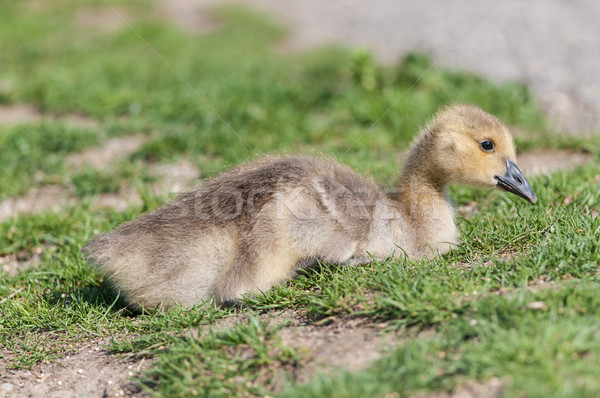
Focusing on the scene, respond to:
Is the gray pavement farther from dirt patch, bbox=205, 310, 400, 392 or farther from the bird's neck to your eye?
dirt patch, bbox=205, 310, 400, 392

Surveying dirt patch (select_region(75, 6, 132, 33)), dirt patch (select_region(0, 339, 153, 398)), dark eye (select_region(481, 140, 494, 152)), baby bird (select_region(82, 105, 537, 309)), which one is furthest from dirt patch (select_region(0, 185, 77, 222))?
dirt patch (select_region(75, 6, 132, 33))

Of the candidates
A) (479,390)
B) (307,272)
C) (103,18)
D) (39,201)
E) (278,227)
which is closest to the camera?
(479,390)

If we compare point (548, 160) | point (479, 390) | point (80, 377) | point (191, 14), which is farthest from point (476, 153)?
point (191, 14)

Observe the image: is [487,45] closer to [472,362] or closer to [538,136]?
[538,136]

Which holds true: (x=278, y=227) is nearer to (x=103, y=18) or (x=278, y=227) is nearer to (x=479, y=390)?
(x=479, y=390)

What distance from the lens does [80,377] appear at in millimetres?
3824

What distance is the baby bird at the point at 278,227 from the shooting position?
4.12 meters

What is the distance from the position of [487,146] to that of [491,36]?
697 centimetres

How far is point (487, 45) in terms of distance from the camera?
10.5 meters

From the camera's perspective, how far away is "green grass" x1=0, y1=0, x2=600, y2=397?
122 inches

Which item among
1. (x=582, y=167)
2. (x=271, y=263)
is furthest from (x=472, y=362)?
(x=582, y=167)

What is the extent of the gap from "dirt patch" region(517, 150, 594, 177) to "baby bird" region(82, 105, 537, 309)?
74.1 inches

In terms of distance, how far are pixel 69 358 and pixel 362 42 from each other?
9.61 m

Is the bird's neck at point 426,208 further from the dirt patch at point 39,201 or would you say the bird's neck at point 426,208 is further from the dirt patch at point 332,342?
the dirt patch at point 39,201
